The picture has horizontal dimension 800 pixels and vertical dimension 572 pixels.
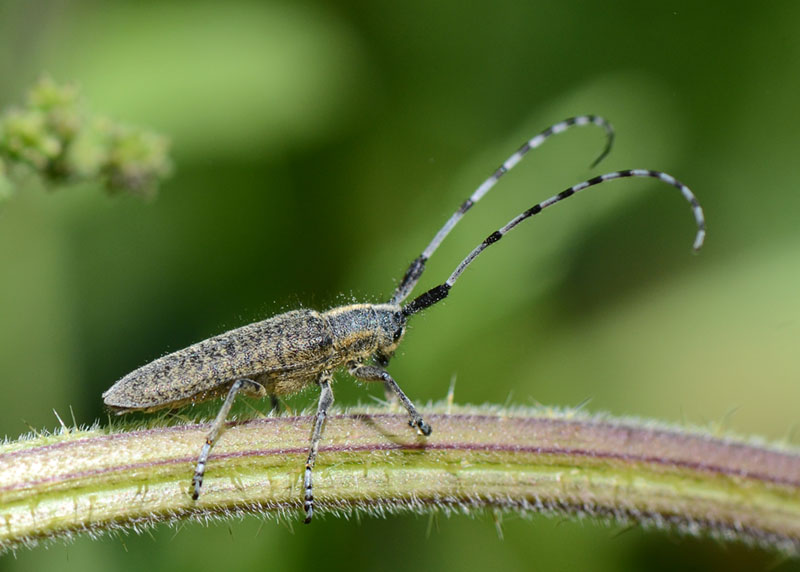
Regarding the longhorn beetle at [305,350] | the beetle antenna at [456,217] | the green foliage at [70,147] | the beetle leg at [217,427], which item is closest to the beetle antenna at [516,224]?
the longhorn beetle at [305,350]

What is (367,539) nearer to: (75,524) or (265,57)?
(75,524)

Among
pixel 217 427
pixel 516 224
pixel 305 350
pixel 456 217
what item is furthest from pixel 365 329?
pixel 217 427

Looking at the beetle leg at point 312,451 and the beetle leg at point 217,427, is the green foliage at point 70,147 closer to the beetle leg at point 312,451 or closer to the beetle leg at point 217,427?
the beetle leg at point 217,427

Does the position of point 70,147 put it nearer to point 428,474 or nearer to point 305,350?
point 305,350

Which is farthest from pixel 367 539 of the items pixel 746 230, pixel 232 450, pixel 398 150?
pixel 746 230

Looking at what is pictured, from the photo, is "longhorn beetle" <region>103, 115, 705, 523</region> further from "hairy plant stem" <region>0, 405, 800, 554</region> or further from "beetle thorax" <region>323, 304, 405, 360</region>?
"hairy plant stem" <region>0, 405, 800, 554</region>

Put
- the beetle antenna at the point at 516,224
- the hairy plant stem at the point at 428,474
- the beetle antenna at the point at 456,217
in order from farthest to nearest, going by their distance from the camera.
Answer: the beetle antenna at the point at 456,217 → the beetle antenna at the point at 516,224 → the hairy plant stem at the point at 428,474

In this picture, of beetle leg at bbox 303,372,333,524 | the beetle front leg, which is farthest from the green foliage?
the beetle front leg
